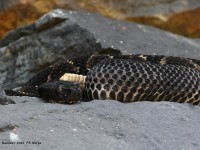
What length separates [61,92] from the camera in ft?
20.5

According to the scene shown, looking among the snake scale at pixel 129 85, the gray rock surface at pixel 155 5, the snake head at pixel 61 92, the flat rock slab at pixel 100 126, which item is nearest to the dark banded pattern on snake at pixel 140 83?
the snake scale at pixel 129 85

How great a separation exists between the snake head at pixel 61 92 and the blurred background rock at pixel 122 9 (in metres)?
4.73

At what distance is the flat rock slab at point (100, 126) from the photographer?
489 centimetres

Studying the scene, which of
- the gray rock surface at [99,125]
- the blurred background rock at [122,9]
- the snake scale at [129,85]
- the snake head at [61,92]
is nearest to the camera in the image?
the gray rock surface at [99,125]

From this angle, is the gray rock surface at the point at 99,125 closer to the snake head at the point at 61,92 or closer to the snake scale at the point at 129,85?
the snake head at the point at 61,92

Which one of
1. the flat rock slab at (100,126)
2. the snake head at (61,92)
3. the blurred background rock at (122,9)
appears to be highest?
the blurred background rock at (122,9)

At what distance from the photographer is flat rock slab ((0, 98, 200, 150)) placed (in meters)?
4.89

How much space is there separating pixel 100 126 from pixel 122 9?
6.18 metres

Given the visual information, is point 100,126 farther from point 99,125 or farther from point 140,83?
point 140,83

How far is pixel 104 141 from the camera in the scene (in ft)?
16.4

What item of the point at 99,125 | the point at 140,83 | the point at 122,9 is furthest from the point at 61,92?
the point at 122,9

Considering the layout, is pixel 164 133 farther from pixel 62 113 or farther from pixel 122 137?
pixel 62 113

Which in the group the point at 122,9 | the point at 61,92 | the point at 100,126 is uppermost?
the point at 122,9

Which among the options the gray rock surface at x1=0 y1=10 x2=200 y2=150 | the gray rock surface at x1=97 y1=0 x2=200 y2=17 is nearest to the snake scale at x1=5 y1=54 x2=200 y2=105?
the gray rock surface at x1=0 y1=10 x2=200 y2=150
